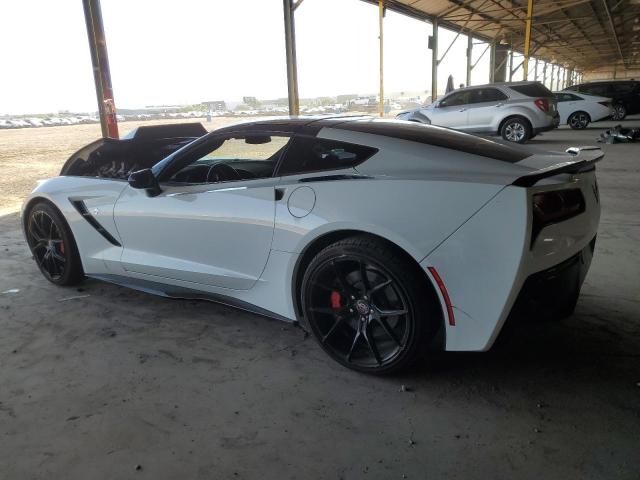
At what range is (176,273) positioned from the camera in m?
3.04

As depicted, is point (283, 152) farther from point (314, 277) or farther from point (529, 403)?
point (529, 403)

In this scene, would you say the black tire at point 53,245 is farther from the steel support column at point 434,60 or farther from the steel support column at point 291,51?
the steel support column at point 434,60

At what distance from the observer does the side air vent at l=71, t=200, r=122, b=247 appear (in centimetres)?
334

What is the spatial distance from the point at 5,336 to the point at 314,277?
6.70 feet

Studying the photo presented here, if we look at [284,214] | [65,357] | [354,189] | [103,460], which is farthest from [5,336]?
[354,189]

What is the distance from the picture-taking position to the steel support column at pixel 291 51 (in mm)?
11125

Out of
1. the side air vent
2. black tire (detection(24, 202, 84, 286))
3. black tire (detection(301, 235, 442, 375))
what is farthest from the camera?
black tire (detection(24, 202, 84, 286))

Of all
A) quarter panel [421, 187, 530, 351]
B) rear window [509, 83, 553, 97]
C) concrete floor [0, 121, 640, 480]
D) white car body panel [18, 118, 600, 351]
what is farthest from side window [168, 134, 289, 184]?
rear window [509, 83, 553, 97]

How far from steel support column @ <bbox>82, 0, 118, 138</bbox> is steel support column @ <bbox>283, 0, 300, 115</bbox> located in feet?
15.5

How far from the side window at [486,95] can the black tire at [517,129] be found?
0.58m

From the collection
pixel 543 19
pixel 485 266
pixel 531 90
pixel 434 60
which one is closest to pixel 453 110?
pixel 531 90

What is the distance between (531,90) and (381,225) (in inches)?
439

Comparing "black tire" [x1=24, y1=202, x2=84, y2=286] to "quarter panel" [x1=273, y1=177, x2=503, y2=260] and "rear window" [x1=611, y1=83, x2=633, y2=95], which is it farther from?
"rear window" [x1=611, y1=83, x2=633, y2=95]

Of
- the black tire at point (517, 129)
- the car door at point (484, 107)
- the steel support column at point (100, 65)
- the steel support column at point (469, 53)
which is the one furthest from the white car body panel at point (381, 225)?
the steel support column at point (469, 53)
